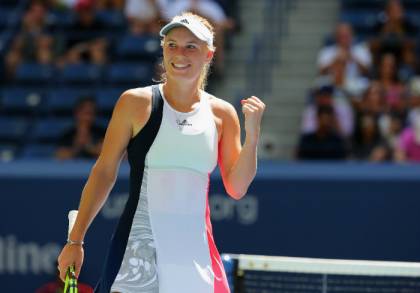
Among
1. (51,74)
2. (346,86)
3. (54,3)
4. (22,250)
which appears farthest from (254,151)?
(54,3)

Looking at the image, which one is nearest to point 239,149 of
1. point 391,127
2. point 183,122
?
point 183,122

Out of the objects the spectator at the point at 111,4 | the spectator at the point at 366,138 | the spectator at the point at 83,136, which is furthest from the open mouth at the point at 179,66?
the spectator at the point at 111,4

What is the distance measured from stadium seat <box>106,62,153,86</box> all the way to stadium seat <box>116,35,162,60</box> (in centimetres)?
13

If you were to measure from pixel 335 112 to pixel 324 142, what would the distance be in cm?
44

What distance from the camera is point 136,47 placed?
1159cm

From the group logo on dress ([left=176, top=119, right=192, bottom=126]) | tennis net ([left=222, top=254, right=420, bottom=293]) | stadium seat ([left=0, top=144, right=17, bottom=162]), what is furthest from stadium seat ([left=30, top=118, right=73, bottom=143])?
logo on dress ([left=176, top=119, right=192, bottom=126])

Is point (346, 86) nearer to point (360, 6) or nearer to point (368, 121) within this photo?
point (368, 121)

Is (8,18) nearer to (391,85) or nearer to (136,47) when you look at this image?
(136,47)

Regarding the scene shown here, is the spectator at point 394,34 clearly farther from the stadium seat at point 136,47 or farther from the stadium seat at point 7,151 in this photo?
the stadium seat at point 7,151

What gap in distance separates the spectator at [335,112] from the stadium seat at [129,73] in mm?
2029

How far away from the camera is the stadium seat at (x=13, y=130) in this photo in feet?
37.3

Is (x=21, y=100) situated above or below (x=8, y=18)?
below

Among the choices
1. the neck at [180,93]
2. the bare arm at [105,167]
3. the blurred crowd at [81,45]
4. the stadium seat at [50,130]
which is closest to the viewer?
the bare arm at [105,167]

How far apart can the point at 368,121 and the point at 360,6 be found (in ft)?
8.04
